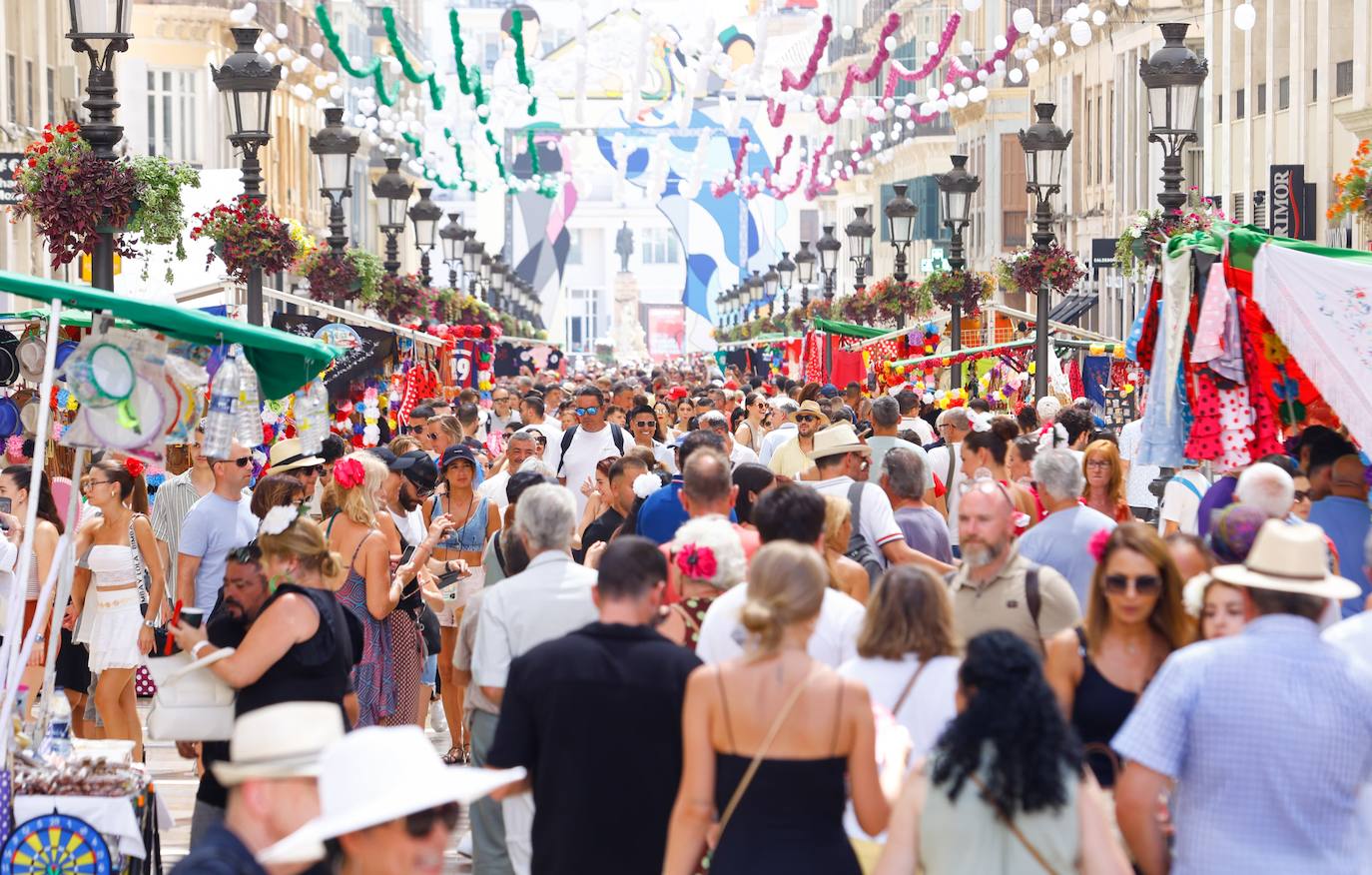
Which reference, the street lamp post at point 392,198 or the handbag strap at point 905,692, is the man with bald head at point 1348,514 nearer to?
the handbag strap at point 905,692

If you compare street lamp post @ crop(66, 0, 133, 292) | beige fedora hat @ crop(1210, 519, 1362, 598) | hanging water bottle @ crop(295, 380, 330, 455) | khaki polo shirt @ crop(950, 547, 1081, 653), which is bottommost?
khaki polo shirt @ crop(950, 547, 1081, 653)

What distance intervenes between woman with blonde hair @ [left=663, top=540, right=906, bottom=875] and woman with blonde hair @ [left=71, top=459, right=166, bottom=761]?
5.59 meters

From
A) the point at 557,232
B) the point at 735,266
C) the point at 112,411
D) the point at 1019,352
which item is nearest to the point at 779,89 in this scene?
the point at 1019,352

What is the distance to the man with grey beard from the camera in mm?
7090

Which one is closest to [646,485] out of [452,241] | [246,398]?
[246,398]

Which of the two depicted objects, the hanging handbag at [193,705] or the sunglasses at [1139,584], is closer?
the sunglasses at [1139,584]

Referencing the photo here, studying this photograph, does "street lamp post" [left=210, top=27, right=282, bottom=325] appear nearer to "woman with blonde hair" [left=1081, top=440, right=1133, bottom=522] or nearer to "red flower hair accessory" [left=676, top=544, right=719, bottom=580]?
"woman with blonde hair" [left=1081, top=440, right=1133, bottom=522]

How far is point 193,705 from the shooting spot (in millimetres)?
7102

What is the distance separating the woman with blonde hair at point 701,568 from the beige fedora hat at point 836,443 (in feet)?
9.34

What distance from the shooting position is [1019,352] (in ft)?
79.2

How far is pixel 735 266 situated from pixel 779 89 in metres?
77.8

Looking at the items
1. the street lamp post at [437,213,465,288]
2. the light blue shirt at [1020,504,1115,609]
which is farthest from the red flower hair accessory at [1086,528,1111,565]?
the street lamp post at [437,213,465,288]

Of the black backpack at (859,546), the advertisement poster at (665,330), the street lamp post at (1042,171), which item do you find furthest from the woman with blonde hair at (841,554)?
the advertisement poster at (665,330)

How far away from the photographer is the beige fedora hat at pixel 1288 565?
212 inches
